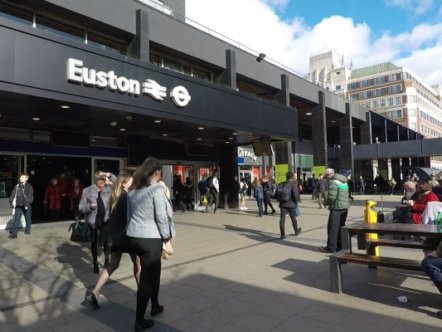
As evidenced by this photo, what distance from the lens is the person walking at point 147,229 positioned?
373 cm

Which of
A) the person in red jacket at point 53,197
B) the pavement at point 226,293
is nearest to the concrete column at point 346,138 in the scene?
the pavement at point 226,293

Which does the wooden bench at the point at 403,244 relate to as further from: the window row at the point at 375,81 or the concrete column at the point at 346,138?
the window row at the point at 375,81

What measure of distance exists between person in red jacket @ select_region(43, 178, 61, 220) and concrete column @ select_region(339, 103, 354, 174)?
23480 mm

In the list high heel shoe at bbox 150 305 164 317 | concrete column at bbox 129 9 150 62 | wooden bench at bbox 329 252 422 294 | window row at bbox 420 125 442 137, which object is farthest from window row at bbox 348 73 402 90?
high heel shoe at bbox 150 305 164 317

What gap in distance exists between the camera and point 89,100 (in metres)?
8.39

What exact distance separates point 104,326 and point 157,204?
144 centimetres

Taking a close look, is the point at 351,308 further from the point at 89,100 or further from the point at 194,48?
the point at 194,48

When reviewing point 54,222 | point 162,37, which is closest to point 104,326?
point 54,222

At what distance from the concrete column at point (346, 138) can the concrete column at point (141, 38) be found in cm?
2129

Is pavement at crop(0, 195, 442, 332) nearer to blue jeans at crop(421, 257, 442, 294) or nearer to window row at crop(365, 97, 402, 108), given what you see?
blue jeans at crop(421, 257, 442, 294)

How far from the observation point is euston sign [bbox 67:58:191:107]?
26.7 ft

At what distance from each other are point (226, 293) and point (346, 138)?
27.0 meters

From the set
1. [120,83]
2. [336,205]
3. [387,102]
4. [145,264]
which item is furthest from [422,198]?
[387,102]

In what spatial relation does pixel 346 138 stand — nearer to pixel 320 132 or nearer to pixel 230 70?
pixel 320 132
